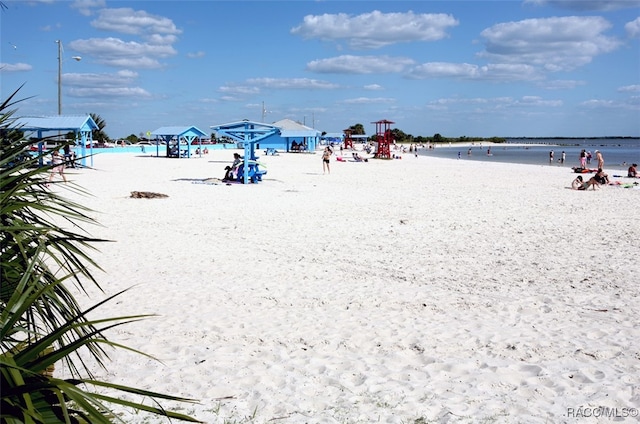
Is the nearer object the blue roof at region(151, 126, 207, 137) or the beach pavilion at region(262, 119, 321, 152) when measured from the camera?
the blue roof at region(151, 126, 207, 137)

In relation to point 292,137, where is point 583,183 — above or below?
below

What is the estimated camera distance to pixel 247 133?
18906 mm

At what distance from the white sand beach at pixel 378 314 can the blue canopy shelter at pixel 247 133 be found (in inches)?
263

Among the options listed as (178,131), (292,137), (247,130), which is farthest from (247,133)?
(292,137)

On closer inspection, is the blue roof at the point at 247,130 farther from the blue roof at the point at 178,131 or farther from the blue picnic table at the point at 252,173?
the blue roof at the point at 178,131

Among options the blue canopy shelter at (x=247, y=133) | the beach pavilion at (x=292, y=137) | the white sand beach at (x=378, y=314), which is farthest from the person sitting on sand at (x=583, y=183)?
the beach pavilion at (x=292, y=137)

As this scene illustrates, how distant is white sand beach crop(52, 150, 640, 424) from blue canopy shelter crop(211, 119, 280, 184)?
6.68 metres

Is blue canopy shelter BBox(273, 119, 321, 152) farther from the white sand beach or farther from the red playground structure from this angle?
the white sand beach

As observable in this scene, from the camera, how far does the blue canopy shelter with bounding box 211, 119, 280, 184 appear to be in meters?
18.8

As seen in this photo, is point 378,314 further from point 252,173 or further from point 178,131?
point 178,131

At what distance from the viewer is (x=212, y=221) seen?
11.5 metres

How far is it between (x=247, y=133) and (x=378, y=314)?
13.8 metres

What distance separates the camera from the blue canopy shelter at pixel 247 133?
1884 cm

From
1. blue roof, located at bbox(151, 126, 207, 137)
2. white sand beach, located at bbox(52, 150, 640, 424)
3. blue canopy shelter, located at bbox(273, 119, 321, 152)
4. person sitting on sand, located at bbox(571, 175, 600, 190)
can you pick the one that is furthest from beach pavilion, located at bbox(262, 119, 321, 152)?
white sand beach, located at bbox(52, 150, 640, 424)
